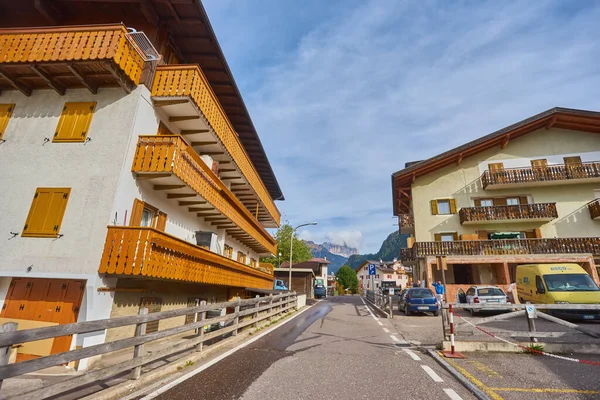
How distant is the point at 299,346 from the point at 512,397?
16.2ft

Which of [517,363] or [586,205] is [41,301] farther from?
[586,205]

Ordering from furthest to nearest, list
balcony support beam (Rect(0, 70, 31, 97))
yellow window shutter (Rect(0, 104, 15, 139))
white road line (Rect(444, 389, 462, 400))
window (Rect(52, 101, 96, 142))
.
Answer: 1. yellow window shutter (Rect(0, 104, 15, 139))
2. balcony support beam (Rect(0, 70, 31, 97))
3. window (Rect(52, 101, 96, 142))
4. white road line (Rect(444, 389, 462, 400))

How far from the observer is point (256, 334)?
9.48m

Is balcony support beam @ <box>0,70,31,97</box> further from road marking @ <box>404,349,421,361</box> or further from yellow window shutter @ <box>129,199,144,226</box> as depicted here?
road marking @ <box>404,349,421,361</box>

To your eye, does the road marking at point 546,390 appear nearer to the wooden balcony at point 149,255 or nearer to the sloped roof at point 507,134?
the wooden balcony at point 149,255

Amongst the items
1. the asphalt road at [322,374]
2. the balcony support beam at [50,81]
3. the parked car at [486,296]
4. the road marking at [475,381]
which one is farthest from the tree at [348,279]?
the balcony support beam at [50,81]

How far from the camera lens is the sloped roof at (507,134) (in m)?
24.5

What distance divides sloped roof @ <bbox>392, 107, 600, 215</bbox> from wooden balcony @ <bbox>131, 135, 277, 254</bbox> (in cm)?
1945

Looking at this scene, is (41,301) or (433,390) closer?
(433,390)

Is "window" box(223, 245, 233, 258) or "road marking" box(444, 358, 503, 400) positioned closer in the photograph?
"road marking" box(444, 358, 503, 400)

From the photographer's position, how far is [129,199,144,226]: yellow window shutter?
842 cm

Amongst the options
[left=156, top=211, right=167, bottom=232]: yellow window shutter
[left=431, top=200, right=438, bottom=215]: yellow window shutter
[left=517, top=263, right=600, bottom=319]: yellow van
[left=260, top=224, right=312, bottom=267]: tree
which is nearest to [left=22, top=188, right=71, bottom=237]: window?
[left=156, top=211, right=167, bottom=232]: yellow window shutter

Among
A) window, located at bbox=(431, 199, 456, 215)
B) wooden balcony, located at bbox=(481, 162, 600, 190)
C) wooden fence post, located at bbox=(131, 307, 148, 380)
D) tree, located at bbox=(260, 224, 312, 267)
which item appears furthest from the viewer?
tree, located at bbox=(260, 224, 312, 267)

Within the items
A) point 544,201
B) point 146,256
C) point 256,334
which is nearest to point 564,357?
point 256,334
